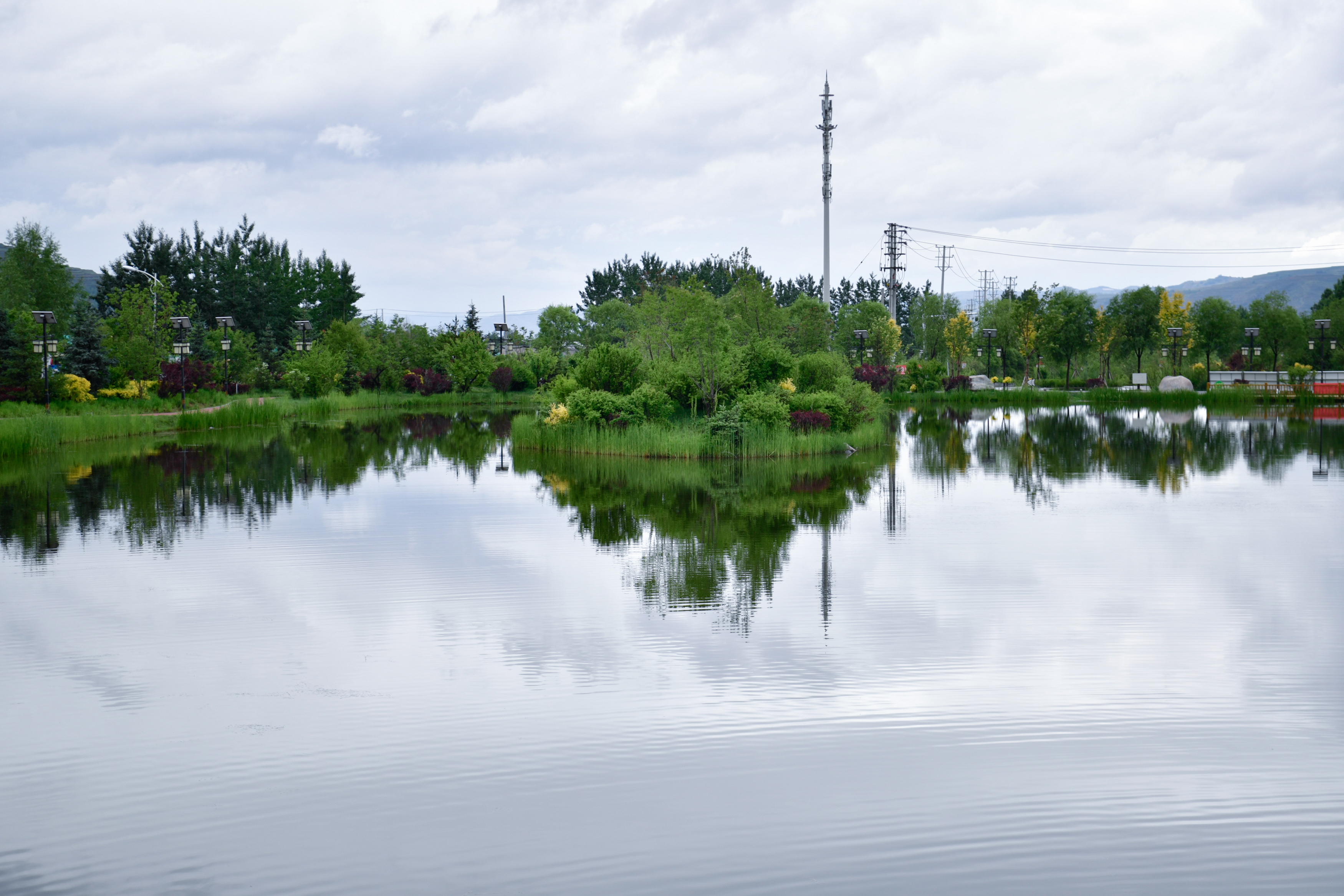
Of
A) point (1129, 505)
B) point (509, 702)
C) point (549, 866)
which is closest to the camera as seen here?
point (549, 866)

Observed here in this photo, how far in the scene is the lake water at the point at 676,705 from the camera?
A: 14.5 feet

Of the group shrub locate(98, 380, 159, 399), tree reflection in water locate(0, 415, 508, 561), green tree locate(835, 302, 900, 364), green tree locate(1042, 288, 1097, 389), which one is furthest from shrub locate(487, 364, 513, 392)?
green tree locate(1042, 288, 1097, 389)

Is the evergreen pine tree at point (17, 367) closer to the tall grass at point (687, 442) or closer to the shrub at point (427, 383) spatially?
the tall grass at point (687, 442)

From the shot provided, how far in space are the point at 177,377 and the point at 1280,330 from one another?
59579 millimetres

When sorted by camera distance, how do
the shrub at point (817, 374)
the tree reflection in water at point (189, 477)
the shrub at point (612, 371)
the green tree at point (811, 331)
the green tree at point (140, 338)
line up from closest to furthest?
1. the tree reflection in water at point (189, 477)
2. the shrub at point (612, 371)
3. the shrub at point (817, 374)
4. the green tree at point (140, 338)
5. the green tree at point (811, 331)

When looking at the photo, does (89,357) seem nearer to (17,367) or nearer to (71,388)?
(71,388)

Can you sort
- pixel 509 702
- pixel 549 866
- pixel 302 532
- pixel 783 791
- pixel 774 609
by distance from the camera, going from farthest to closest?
pixel 302 532
pixel 774 609
pixel 509 702
pixel 783 791
pixel 549 866

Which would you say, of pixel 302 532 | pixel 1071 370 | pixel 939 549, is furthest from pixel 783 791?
pixel 1071 370

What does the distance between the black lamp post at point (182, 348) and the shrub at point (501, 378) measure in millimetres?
17556

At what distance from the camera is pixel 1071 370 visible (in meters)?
73.3

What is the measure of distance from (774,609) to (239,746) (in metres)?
4.31

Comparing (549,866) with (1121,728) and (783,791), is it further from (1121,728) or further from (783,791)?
(1121,728)

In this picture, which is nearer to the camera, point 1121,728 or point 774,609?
point 1121,728

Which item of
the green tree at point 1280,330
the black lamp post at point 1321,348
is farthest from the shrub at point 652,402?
the green tree at point 1280,330
